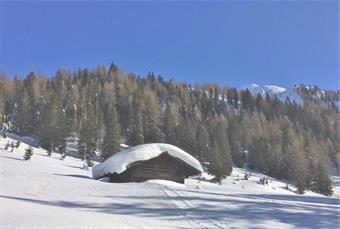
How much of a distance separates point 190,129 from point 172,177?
2418 inches

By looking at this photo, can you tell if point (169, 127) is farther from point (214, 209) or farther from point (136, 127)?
point (214, 209)

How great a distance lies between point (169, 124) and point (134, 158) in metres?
75.5

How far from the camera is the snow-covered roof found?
30.0m

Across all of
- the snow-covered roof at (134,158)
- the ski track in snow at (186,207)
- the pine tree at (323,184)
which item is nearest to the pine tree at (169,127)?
the pine tree at (323,184)

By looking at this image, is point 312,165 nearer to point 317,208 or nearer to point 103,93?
point 103,93

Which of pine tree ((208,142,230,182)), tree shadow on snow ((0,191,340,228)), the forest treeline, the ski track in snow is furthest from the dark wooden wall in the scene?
pine tree ((208,142,230,182))

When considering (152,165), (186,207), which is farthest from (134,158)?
(186,207)

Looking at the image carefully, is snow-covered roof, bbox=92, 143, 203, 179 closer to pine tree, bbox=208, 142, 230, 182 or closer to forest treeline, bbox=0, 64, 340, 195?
forest treeline, bbox=0, 64, 340, 195

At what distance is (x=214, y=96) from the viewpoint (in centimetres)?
19125

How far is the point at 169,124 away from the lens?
10594 cm

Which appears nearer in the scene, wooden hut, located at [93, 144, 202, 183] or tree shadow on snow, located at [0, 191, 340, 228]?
tree shadow on snow, located at [0, 191, 340, 228]

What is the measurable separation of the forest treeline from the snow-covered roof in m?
27.7

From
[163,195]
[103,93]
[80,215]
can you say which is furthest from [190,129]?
[80,215]

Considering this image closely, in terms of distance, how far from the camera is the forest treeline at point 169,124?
253 feet
